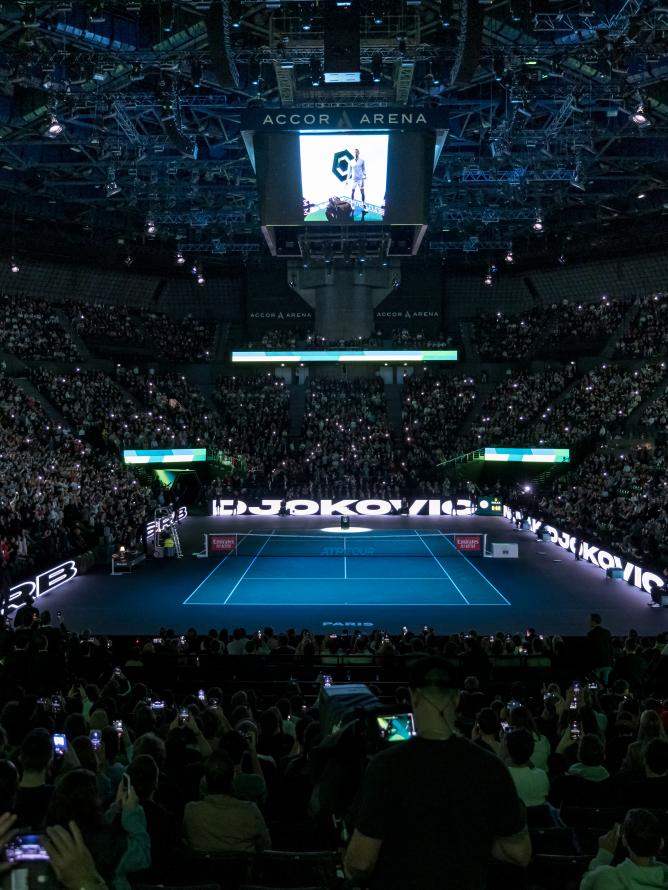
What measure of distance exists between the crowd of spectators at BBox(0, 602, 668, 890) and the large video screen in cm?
1329

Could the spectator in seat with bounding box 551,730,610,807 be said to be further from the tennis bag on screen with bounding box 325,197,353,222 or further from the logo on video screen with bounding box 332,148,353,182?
the tennis bag on screen with bounding box 325,197,353,222

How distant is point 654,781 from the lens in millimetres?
6129

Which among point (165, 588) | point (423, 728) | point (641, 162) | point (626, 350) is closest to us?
point (423, 728)

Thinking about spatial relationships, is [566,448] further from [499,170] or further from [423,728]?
[423,728]

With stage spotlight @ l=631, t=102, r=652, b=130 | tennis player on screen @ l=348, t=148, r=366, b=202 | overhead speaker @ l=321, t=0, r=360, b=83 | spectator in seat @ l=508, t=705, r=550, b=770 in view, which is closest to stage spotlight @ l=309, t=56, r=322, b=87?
tennis player on screen @ l=348, t=148, r=366, b=202

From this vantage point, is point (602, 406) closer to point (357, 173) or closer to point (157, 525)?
point (157, 525)

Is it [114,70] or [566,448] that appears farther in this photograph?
[566,448]

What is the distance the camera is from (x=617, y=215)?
4703 cm

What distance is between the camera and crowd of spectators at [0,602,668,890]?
10.6 feet

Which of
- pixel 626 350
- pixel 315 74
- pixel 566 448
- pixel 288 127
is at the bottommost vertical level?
pixel 566 448

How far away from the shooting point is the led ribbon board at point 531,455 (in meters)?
46.2

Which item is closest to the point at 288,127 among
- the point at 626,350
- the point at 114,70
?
the point at 114,70

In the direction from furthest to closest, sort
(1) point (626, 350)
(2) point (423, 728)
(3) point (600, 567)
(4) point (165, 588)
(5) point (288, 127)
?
(1) point (626, 350) < (3) point (600, 567) < (4) point (165, 588) < (5) point (288, 127) < (2) point (423, 728)

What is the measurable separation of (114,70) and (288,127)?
24.5ft
